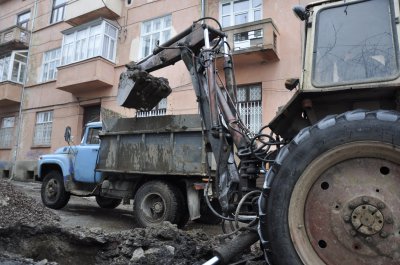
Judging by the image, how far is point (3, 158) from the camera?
2008 cm

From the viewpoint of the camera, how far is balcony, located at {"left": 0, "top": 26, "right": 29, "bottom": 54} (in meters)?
19.9

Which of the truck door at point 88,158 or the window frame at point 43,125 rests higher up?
the window frame at point 43,125

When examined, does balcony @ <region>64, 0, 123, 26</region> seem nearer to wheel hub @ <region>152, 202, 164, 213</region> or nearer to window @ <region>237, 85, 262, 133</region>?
window @ <region>237, 85, 262, 133</region>

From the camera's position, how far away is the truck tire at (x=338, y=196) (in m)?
2.39

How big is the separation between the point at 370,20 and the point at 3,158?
2097 centimetres

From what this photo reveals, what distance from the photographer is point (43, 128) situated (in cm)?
1864

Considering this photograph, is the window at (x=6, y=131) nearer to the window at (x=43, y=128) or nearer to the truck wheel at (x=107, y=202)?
the window at (x=43, y=128)

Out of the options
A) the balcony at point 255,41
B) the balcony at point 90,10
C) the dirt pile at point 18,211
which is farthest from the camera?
the balcony at point 90,10

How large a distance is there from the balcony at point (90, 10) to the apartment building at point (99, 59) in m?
0.04

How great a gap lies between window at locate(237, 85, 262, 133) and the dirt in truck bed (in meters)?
8.12

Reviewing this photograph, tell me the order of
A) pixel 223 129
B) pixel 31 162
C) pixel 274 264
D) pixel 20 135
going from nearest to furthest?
pixel 274 264 < pixel 223 129 < pixel 31 162 < pixel 20 135

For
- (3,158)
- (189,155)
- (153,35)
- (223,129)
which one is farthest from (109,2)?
(223,129)

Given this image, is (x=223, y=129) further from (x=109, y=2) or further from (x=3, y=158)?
(x=3, y=158)

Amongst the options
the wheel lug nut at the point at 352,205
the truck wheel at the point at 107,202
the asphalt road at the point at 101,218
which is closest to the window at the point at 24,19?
the asphalt road at the point at 101,218
